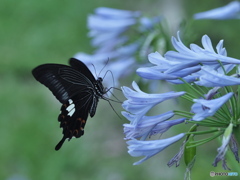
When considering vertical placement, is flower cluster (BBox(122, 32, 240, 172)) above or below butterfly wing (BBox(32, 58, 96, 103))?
below

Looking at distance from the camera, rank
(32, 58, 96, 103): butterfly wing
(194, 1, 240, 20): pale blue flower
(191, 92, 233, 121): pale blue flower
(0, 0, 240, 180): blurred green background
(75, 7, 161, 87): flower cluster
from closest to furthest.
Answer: (191, 92, 233, 121): pale blue flower, (32, 58, 96, 103): butterfly wing, (75, 7, 161, 87): flower cluster, (194, 1, 240, 20): pale blue flower, (0, 0, 240, 180): blurred green background

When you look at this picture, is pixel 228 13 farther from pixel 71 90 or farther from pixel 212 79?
pixel 212 79

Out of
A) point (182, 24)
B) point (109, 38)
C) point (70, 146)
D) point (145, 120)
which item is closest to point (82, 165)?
point (70, 146)

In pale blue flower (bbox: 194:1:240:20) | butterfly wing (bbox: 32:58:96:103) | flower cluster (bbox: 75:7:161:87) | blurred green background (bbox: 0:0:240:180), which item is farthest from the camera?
blurred green background (bbox: 0:0:240:180)

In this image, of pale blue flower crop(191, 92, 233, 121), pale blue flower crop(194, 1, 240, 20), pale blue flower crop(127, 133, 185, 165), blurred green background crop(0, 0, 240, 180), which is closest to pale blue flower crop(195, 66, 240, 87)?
pale blue flower crop(191, 92, 233, 121)

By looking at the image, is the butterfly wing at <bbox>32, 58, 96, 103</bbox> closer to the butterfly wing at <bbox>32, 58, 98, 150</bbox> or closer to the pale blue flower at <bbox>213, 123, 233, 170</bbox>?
the butterfly wing at <bbox>32, 58, 98, 150</bbox>

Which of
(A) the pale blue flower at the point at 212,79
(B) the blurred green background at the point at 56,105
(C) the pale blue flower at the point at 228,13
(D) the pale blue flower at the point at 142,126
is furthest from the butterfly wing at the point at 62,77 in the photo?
(C) the pale blue flower at the point at 228,13

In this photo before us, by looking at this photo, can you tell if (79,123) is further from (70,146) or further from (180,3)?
(180,3)
